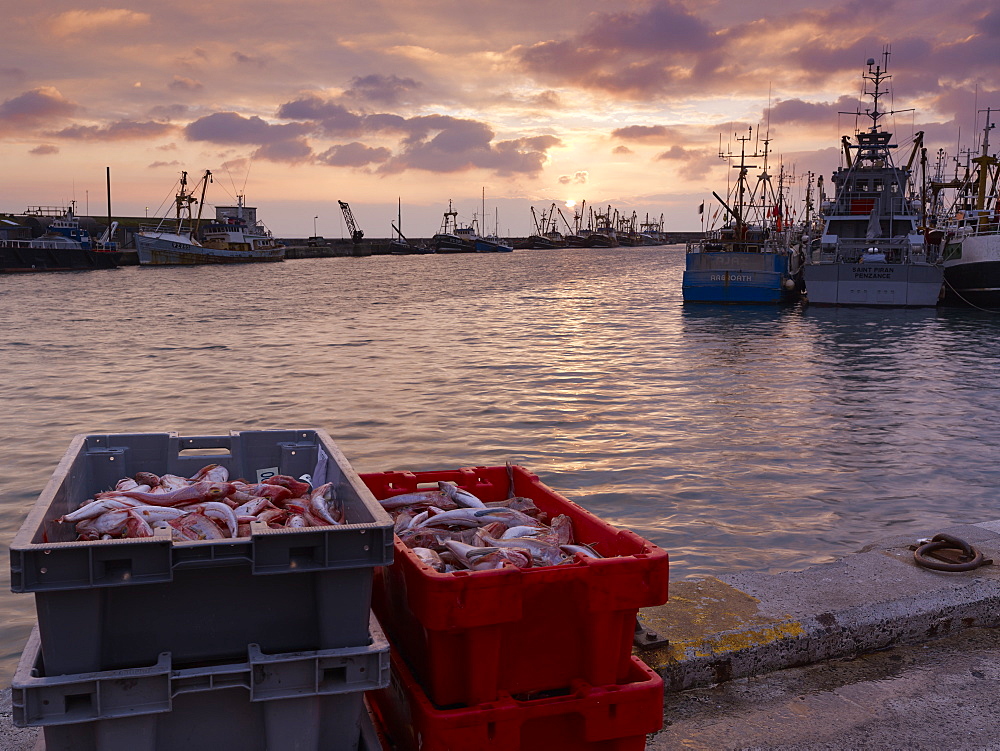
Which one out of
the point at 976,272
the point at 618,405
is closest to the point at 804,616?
the point at 618,405

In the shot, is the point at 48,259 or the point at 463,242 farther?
the point at 463,242

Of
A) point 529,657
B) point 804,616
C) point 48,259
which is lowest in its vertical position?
point 804,616

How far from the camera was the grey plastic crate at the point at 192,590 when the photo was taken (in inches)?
103

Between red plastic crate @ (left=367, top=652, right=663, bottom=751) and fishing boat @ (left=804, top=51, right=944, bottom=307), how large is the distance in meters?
33.6

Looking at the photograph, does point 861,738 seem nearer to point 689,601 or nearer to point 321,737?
point 689,601

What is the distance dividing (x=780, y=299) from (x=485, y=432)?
89.5 ft

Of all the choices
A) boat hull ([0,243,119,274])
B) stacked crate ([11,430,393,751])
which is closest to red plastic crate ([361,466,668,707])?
stacked crate ([11,430,393,751])

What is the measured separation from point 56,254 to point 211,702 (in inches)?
3248

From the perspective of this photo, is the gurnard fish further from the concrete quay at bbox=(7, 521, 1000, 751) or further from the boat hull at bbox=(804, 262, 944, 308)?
the boat hull at bbox=(804, 262, 944, 308)

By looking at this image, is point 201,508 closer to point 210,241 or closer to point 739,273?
point 739,273

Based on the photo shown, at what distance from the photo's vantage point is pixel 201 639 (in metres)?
2.90

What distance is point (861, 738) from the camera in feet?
12.0

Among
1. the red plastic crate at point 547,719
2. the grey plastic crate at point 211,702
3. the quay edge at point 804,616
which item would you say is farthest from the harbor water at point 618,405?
the red plastic crate at point 547,719

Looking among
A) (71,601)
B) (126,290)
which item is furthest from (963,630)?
(126,290)
